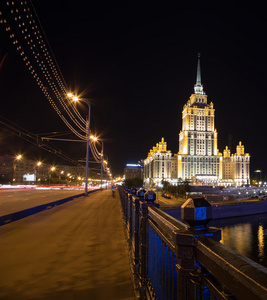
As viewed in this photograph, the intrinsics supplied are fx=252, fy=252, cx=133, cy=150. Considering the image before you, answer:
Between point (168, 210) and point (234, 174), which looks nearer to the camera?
point (168, 210)

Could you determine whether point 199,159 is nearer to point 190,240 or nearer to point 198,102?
point 198,102

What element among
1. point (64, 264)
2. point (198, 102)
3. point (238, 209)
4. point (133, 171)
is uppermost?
point (198, 102)

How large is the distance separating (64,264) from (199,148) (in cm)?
12598

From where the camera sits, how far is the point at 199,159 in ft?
408

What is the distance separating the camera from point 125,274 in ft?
13.6

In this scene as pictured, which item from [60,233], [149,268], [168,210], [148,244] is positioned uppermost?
[148,244]

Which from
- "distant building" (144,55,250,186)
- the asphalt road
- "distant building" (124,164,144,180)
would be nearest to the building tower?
"distant building" (144,55,250,186)

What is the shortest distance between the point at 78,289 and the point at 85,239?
311 cm

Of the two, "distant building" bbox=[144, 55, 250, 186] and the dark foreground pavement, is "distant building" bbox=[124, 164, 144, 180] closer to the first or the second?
"distant building" bbox=[144, 55, 250, 186]

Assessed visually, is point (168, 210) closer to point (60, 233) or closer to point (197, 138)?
point (60, 233)

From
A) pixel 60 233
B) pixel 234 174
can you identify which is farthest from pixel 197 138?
pixel 60 233

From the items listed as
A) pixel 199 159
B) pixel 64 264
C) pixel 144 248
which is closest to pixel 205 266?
pixel 144 248

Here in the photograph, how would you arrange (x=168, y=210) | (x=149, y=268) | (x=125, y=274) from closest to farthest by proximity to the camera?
(x=149, y=268), (x=125, y=274), (x=168, y=210)

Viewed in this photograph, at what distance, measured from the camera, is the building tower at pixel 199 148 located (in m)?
124
